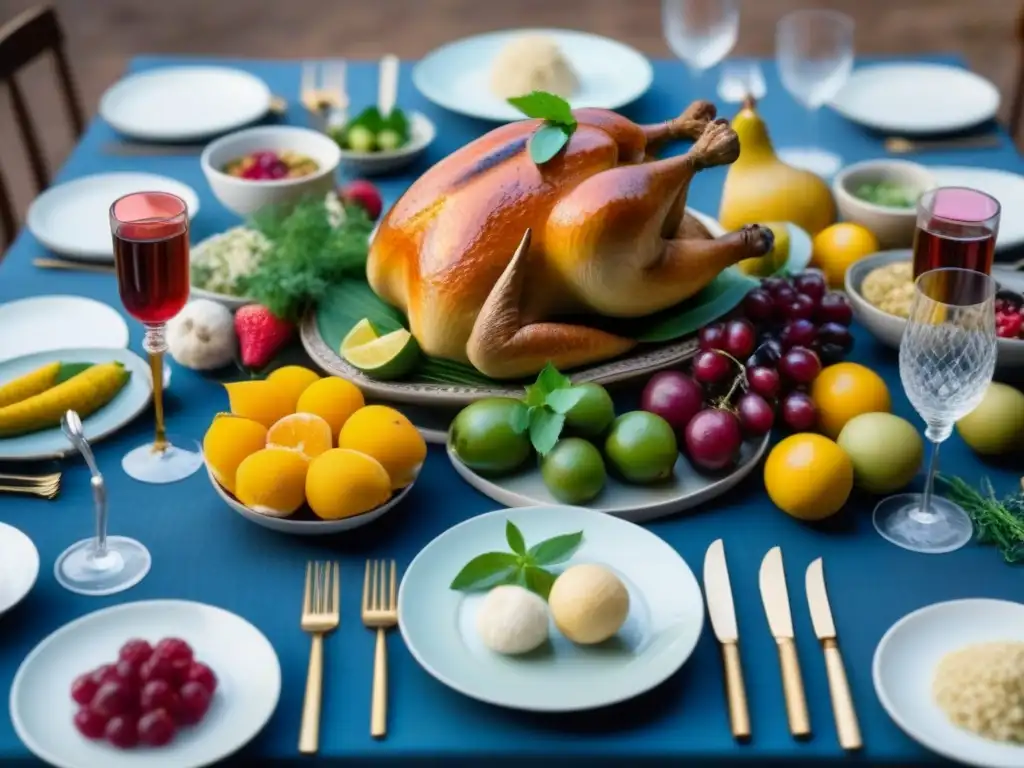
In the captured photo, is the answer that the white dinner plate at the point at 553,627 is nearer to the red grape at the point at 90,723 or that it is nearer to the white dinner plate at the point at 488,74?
the red grape at the point at 90,723

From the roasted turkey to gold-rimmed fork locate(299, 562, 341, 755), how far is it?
0.31 meters

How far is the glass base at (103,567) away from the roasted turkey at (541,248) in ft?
1.29

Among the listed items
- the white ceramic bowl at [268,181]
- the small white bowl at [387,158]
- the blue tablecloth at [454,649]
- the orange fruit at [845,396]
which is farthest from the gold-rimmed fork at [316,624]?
the small white bowl at [387,158]

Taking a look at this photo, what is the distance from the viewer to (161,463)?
1381 millimetres

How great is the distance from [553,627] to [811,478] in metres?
0.31

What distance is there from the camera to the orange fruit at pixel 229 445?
125cm

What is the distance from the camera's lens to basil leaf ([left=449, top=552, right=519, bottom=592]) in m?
1.15

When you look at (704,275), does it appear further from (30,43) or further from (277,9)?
(277,9)

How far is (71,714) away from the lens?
1.03 metres

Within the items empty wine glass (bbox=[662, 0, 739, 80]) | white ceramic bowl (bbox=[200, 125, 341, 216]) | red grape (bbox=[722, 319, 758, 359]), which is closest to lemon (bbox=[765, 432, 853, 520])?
red grape (bbox=[722, 319, 758, 359])

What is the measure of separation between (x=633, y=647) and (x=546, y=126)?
2.06ft

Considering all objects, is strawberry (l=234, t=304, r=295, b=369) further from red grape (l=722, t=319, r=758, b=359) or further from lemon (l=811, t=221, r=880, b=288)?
lemon (l=811, t=221, r=880, b=288)

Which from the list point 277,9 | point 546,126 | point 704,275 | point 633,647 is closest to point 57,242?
point 546,126

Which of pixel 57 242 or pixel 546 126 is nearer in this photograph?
pixel 546 126
